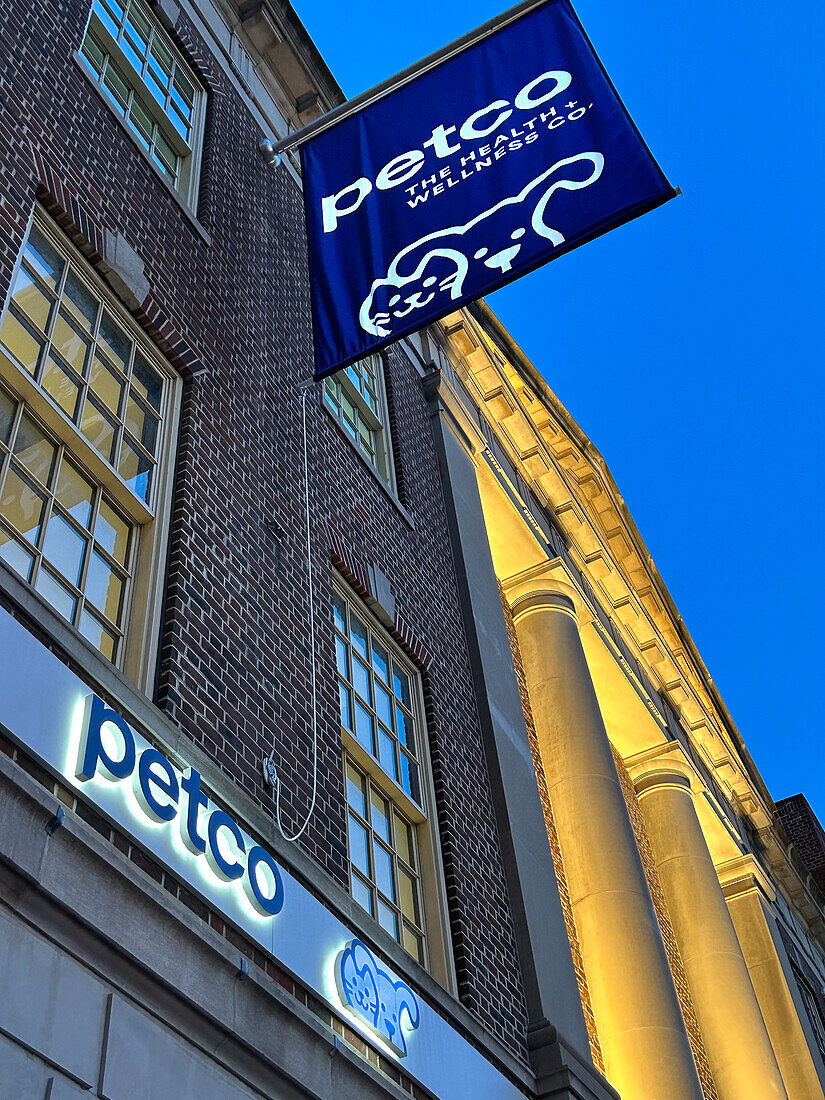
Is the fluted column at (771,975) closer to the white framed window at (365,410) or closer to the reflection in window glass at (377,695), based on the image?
the white framed window at (365,410)

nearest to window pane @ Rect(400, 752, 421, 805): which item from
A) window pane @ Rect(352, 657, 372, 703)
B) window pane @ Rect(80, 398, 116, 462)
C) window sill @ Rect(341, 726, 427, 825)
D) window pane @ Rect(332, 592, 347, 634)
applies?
window sill @ Rect(341, 726, 427, 825)

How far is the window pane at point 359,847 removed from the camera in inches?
373

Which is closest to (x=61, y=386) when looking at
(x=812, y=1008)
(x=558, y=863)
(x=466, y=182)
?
(x=466, y=182)

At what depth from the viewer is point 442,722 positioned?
11.9 meters

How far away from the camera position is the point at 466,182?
404 inches

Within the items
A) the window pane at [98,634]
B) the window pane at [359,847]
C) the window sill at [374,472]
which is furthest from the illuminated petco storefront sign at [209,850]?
the window sill at [374,472]

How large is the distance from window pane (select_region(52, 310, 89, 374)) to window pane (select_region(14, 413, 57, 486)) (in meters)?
0.86

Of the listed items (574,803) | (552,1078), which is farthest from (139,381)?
(574,803)

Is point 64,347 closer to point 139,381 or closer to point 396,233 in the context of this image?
point 139,381

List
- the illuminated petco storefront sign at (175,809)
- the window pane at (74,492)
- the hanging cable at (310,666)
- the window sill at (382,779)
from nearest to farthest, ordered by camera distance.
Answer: the illuminated petco storefront sign at (175,809), the window pane at (74,492), the hanging cable at (310,666), the window sill at (382,779)

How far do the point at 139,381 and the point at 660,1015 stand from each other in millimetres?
9929

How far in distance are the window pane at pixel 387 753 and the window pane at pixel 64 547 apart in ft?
11.9

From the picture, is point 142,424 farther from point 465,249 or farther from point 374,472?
point 374,472

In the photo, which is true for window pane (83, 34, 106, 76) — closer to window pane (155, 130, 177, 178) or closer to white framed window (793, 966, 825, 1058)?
window pane (155, 130, 177, 178)
